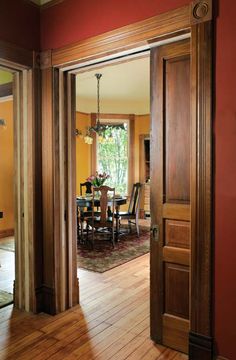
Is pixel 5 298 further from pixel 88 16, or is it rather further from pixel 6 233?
pixel 6 233

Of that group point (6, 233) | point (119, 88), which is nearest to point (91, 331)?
point (6, 233)

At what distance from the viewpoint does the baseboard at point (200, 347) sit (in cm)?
208

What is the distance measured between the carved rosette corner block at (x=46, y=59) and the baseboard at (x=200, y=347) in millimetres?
2514

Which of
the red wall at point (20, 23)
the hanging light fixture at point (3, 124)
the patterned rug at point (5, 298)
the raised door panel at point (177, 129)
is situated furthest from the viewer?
the hanging light fixture at point (3, 124)

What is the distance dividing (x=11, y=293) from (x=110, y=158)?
210 inches

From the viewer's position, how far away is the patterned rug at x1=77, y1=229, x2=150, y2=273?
4418 mm

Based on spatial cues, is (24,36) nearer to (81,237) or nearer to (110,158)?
(81,237)

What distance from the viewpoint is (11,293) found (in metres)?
3.43

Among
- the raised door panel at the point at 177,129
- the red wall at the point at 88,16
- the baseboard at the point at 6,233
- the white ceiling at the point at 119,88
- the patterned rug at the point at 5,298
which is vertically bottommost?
the patterned rug at the point at 5,298

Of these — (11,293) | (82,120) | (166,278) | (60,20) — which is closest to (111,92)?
(82,120)

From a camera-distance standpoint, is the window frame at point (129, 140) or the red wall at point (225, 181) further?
the window frame at point (129, 140)

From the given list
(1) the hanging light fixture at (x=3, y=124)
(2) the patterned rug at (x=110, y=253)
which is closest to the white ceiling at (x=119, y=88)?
(1) the hanging light fixture at (x=3, y=124)

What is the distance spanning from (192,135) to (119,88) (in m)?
4.89

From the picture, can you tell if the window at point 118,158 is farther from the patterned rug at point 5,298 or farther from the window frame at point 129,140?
the patterned rug at point 5,298
